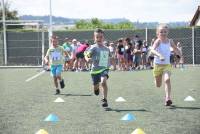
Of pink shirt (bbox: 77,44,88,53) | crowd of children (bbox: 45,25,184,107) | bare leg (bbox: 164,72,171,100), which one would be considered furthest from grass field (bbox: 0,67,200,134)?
pink shirt (bbox: 77,44,88,53)

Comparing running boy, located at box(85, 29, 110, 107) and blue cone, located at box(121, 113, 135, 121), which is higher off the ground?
running boy, located at box(85, 29, 110, 107)

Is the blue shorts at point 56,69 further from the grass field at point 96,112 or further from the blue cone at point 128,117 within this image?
the blue cone at point 128,117

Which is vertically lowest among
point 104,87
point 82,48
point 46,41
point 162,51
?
point 104,87

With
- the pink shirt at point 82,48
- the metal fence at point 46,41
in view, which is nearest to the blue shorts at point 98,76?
the pink shirt at point 82,48

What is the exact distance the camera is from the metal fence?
107 feet

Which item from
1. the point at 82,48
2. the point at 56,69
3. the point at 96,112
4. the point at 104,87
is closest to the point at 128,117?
the point at 96,112

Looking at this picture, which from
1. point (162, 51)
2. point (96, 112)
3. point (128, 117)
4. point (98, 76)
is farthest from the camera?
point (98, 76)

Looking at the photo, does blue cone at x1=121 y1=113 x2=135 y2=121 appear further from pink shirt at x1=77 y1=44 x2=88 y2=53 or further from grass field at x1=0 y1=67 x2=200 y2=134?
pink shirt at x1=77 y1=44 x2=88 y2=53

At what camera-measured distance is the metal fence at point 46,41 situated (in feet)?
107

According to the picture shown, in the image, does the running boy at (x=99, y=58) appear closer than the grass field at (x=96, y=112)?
No

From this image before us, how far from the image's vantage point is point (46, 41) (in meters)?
33.3

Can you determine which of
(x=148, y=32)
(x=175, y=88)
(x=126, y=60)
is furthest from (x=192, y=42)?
(x=175, y=88)

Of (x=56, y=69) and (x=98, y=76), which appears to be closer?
(x=98, y=76)

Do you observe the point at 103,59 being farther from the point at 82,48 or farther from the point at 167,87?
the point at 82,48
